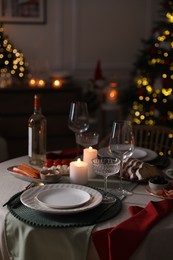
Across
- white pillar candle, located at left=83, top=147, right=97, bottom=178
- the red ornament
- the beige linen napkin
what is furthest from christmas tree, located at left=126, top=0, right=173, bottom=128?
the beige linen napkin

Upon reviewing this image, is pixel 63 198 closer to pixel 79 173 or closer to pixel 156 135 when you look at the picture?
pixel 79 173

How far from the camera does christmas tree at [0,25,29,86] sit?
4.26 metres

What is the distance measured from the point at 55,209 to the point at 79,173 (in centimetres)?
31

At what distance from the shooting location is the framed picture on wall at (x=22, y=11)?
4.45m

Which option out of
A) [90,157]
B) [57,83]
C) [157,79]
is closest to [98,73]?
[57,83]

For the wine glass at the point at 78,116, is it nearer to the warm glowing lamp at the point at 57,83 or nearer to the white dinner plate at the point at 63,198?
the white dinner plate at the point at 63,198

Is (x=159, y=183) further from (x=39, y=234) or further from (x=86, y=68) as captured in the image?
(x=86, y=68)

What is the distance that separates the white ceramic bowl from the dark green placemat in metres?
0.21

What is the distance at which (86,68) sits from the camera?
477 centimetres

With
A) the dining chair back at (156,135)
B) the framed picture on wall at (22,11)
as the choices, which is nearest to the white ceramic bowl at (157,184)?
the dining chair back at (156,135)

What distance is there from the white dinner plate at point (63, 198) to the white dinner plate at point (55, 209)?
0.01 metres

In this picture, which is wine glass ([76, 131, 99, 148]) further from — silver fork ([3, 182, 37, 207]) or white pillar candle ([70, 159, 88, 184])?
silver fork ([3, 182, 37, 207])

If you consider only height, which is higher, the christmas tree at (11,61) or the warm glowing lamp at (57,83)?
the christmas tree at (11,61)

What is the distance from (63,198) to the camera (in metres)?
1.54
